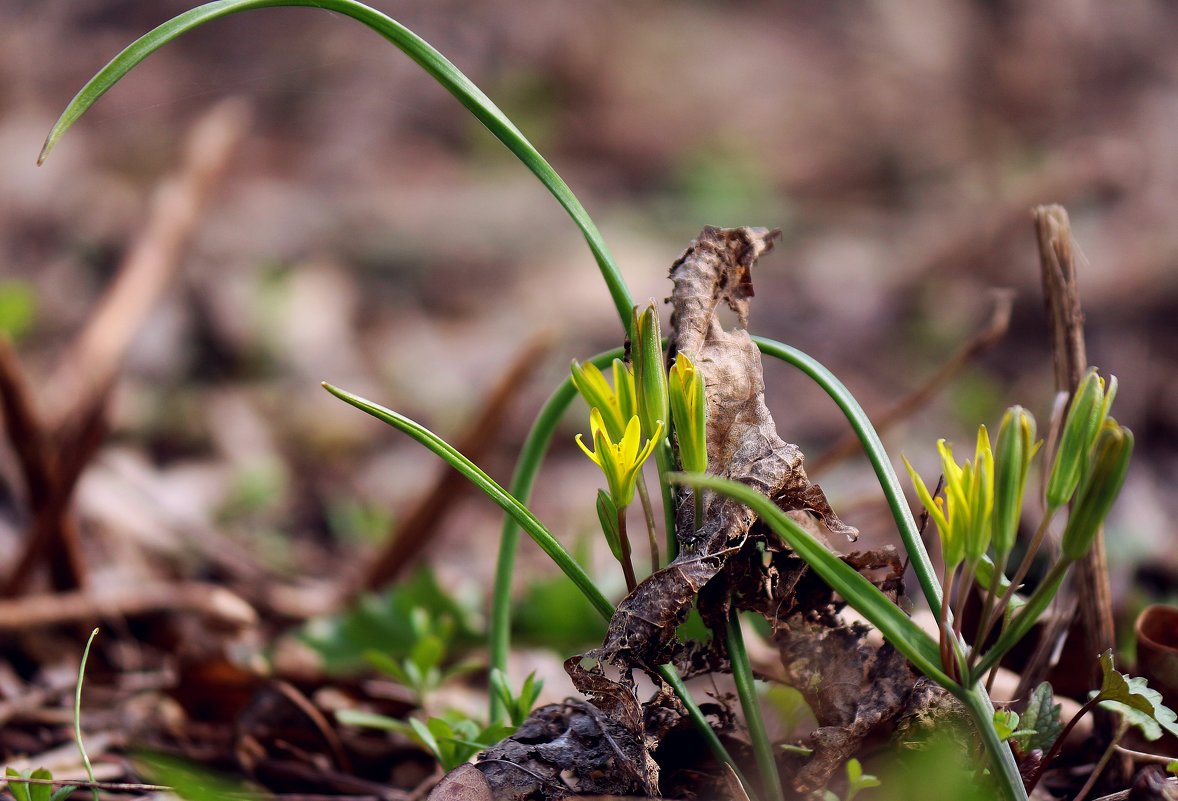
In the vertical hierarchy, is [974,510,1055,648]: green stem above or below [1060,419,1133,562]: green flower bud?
below


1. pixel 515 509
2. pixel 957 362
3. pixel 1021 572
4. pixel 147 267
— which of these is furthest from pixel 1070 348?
pixel 147 267

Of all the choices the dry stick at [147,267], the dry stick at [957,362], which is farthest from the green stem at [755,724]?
the dry stick at [147,267]

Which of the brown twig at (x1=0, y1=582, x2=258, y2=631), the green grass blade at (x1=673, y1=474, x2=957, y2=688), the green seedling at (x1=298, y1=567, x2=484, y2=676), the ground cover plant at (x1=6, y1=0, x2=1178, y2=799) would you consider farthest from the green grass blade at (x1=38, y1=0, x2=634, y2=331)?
the brown twig at (x1=0, y1=582, x2=258, y2=631)

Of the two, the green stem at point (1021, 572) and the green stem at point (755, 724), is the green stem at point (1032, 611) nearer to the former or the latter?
the green stem at point (1021, 572)

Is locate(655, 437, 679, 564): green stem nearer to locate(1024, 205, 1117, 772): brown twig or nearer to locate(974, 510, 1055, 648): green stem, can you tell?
locate(974, 510, 1055, 648): green stem

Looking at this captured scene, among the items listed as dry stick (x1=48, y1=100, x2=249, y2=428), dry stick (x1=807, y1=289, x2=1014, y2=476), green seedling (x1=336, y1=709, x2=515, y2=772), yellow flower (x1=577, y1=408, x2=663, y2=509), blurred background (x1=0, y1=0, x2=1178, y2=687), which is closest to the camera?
yellow flower (x1=577, y1=408, x2=663, y2=509)

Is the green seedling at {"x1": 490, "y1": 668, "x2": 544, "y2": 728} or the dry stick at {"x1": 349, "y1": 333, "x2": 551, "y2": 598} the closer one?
the green seedling at {"x1": 490, "y1": 668, "x2": 544, "y2": 728}

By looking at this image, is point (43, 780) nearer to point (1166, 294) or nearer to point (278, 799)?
point (278, 799)

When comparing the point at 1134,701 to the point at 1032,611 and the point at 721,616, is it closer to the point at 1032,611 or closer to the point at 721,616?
the point at 1032,611
